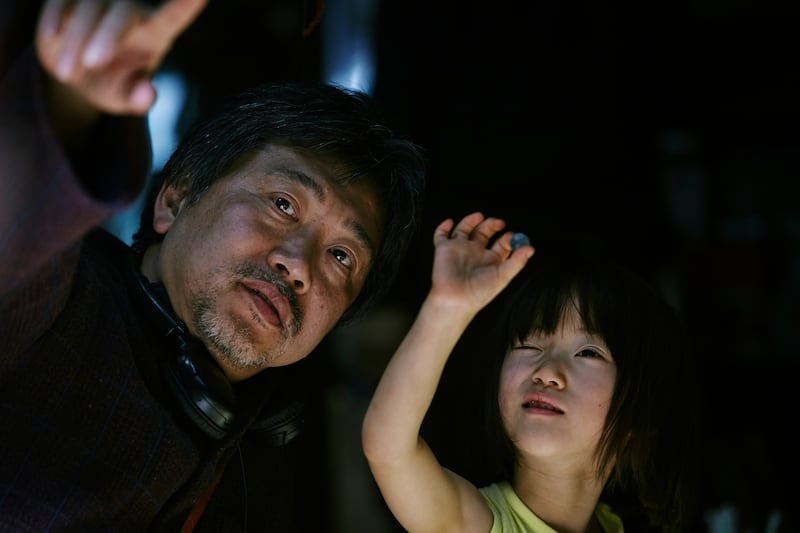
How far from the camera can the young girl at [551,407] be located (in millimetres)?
1309

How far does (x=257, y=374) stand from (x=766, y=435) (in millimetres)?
2133

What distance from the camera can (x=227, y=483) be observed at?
5.21 feet

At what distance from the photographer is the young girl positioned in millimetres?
1309

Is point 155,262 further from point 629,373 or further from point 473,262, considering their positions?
point 629,373

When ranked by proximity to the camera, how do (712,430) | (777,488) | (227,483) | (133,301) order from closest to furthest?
1. (133,301)
2. (227,483)
3. (777,488)
4. (712,430)

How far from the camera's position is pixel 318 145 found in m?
1.60

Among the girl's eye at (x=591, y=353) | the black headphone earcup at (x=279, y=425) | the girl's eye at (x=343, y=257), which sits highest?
the girl's eye at (x=343, y=257)

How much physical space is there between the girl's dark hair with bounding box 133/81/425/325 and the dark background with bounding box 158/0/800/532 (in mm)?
477

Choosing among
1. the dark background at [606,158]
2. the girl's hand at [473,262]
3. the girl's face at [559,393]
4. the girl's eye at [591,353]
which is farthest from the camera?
the dark background at [606,158]

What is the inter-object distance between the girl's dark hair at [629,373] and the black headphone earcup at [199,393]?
0.55 metres

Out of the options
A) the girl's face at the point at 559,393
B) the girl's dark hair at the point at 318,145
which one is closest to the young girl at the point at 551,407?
the girl's face at the point at 559,393

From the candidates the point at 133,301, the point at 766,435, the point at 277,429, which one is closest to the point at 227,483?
the point at 277,429

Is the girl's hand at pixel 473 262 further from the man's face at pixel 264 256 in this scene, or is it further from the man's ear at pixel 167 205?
the man's ear at pixel 167 205

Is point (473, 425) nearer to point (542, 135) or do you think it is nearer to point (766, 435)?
point (542, 135)
